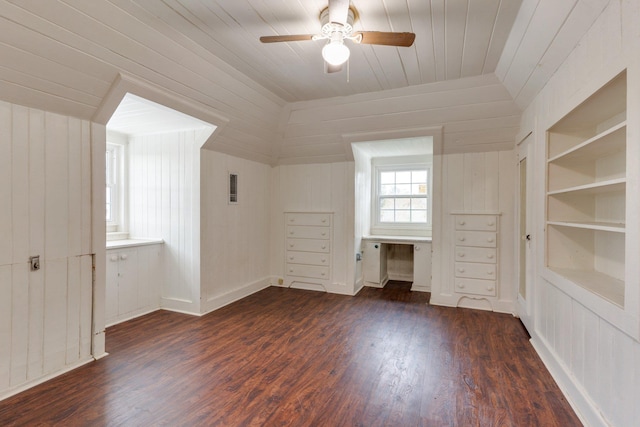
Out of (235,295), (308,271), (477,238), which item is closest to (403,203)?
(477,238)

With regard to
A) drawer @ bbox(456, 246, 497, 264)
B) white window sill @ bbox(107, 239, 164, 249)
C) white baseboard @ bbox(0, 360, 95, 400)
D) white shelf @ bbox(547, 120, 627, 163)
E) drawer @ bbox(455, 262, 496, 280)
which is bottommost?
white baseboard @ bbox(0, 360, 95, 400)

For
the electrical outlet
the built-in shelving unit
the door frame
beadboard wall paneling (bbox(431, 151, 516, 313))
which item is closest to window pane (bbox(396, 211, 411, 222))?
beadboard wall paneling (bbox(431, 151, 516, 313))

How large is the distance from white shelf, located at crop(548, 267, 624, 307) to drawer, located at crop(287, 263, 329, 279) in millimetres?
2761

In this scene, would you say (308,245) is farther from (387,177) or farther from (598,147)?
(598,147)

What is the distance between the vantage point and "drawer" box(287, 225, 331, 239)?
449 centimetres

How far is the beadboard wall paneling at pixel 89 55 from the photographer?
5.53 ft

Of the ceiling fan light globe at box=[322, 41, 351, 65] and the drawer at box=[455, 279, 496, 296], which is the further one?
the drawer at box=[455, 279, 496, 296]

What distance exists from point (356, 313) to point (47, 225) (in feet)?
9.68

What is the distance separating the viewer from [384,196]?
17.2ft

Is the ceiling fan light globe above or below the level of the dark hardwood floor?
above

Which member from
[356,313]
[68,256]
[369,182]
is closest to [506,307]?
[356,313]

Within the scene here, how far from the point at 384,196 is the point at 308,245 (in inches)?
64.6

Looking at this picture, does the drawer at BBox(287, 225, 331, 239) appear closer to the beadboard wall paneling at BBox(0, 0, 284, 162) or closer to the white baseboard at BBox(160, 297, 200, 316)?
the white baseboard at BBox(160, 297, 200, 316)

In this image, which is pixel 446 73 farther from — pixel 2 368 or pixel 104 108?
pixel 2 368
